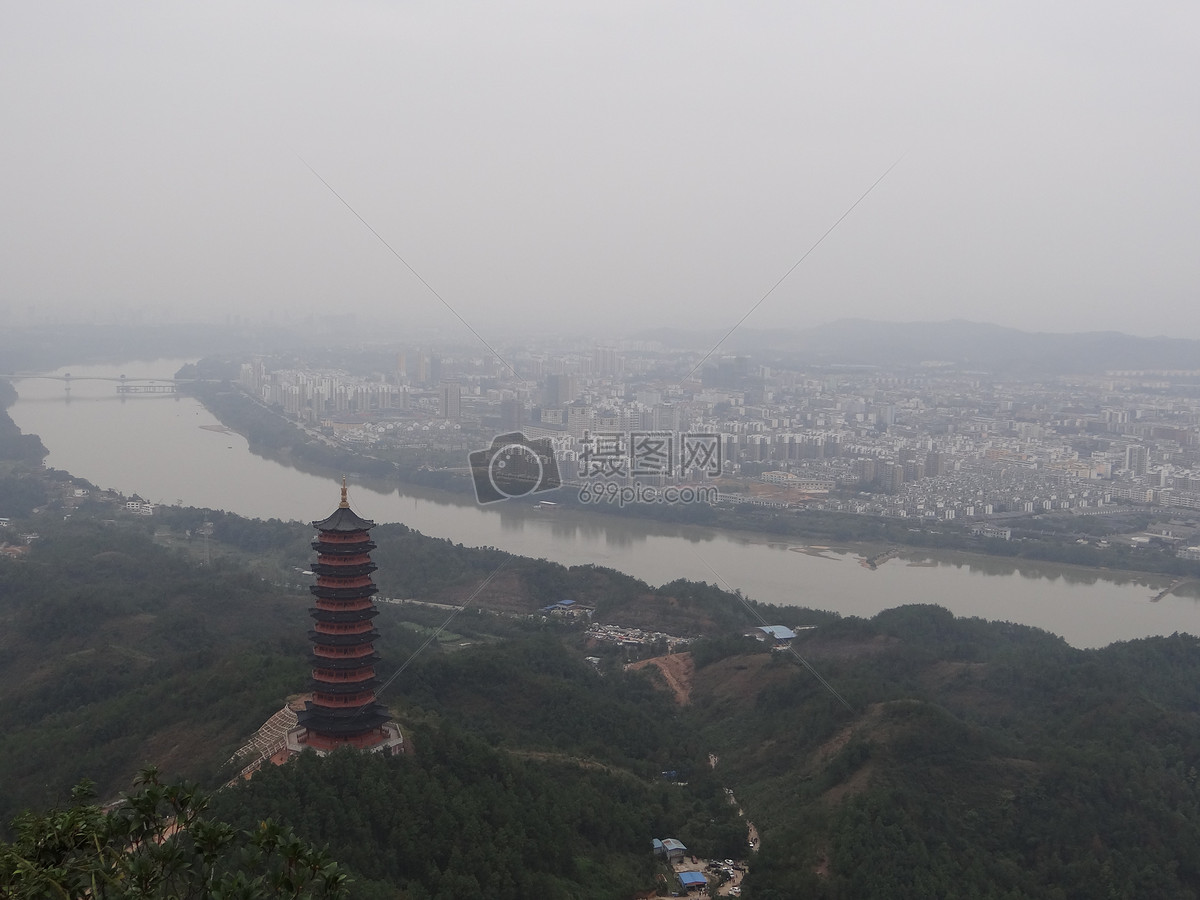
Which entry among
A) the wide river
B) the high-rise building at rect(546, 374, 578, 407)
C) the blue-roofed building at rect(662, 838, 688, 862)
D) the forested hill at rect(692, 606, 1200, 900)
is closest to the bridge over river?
the wide river

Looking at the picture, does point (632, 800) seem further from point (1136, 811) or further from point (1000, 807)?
point (1136, 811)

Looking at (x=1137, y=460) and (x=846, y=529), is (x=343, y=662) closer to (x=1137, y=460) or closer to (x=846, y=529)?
(x=846, y=529)

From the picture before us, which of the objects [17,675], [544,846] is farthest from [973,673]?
[17,675]

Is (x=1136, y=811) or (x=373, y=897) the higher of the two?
(x=373, y=897)

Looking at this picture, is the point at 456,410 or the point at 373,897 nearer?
the point at 373,897

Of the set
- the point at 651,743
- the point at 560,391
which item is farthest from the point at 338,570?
the point at 560,391

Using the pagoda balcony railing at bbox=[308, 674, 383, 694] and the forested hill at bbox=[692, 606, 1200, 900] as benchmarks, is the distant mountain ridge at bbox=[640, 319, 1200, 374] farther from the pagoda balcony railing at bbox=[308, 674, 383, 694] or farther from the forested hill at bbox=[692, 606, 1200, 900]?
the pagoda balcony railing at bbox=[308, 674, 383, 694]
